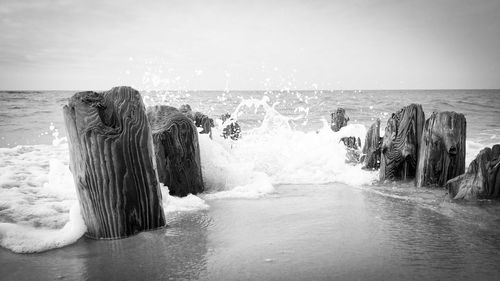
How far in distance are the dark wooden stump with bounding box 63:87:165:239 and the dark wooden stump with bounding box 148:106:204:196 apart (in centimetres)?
152

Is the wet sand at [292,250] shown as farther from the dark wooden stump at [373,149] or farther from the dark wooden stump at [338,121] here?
the dark wooden stump at [338,121]

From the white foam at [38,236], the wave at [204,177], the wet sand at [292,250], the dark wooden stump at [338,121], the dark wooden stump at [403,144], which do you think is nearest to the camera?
the wet sand at [292,250]

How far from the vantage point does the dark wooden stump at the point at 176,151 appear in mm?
4660

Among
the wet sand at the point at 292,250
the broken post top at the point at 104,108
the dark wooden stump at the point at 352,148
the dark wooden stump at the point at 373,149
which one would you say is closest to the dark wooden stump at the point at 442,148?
the wet sand at the point at 292,250

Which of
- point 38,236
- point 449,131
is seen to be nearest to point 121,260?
point 38,236

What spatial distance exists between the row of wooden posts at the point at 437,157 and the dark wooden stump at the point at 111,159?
354cm

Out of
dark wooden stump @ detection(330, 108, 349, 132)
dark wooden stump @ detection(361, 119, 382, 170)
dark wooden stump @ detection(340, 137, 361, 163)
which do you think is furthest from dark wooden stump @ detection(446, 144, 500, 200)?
dark wooden stump @ detection(330, 108, 349, 132)

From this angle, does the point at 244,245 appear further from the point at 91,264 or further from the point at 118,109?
the point at 118,109

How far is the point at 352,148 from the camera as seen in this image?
306 inches

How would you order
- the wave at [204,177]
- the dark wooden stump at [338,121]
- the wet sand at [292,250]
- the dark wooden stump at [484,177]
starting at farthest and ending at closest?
the dark wooden stump at [338,121] → the dark wooden stump at [484,177] → the wave at [204,177] → the wet sand at [292,250]

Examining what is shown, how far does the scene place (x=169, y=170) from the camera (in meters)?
4.69

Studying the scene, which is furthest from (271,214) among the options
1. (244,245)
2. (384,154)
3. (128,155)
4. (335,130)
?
(335,130)

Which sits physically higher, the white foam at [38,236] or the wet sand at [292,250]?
the white foam at [38,236]

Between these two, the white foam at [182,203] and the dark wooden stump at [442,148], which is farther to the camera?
the dark wooden stump at [442,148]
